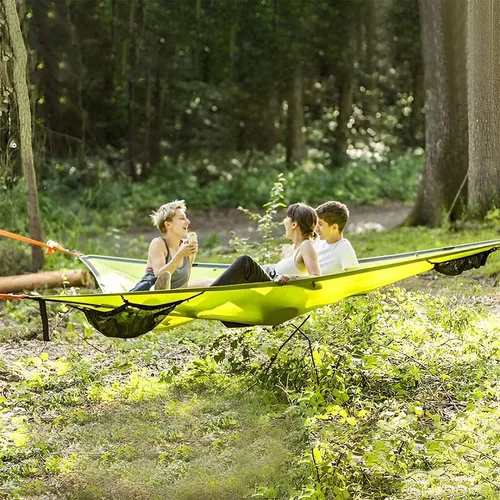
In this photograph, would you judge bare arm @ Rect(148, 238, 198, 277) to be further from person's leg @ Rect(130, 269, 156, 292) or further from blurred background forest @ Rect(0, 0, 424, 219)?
blurred background forest @ Rect(0, 0, 424, 219)

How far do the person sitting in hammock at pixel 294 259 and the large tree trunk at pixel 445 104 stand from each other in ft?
12.4

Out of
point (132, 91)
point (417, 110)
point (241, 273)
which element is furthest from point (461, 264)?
point (417, 110)

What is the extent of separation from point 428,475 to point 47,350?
2.33 m

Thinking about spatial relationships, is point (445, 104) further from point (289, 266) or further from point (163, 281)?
point (163, 281)

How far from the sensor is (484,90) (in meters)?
6.55

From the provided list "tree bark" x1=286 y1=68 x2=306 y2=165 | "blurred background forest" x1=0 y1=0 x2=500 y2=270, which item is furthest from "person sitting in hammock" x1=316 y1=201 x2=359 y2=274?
"tree bark" x1=286 y1=68 x2=306 y2=165

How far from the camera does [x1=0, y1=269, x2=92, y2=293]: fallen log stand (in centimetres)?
565

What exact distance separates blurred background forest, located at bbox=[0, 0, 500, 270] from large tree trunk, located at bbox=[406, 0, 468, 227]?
0.04 feet

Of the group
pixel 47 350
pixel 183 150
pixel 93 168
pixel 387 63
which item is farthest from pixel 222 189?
pixel 47 350

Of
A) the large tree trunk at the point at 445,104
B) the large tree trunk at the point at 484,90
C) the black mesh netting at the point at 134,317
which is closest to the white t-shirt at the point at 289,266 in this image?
the black mesh netting at the point at 134,317

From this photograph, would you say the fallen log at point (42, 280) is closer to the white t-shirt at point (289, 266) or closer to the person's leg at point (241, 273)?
the white t-shirt at point (289, 266)

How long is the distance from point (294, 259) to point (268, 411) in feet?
2.29

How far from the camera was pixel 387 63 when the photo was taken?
42.9 feet

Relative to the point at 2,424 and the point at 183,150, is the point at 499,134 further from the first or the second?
the point at 183,150
